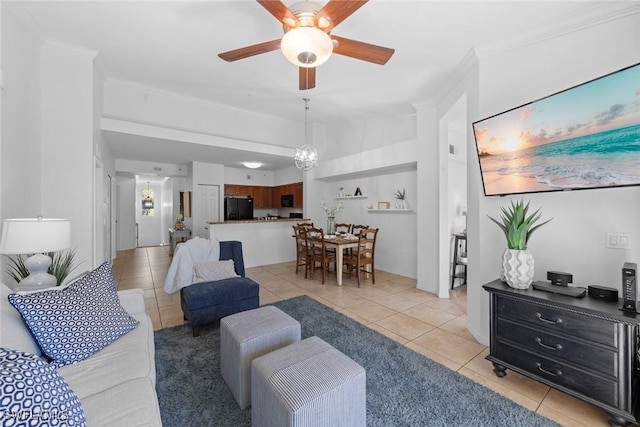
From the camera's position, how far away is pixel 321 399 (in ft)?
3.97

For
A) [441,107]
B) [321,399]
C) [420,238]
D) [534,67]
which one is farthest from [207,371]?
[441,107]

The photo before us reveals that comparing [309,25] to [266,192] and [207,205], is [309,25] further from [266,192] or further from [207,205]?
[266,192]

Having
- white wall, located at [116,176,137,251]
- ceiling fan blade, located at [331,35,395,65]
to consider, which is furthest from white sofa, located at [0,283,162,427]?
white wall, located at [116,176,137,251]

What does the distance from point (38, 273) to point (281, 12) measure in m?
2.69

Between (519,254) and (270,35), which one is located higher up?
(270,35)

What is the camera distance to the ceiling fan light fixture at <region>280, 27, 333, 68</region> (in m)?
1.69

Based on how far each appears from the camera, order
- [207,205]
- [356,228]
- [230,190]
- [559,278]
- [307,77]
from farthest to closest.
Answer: [230,190] < [207,205] < [356,228] < [307,77] < [559,278]

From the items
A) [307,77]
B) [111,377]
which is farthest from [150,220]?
[111,377]

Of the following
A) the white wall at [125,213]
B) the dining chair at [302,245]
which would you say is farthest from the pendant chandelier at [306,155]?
the white wall at [125,213]

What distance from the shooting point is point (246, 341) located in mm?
1682

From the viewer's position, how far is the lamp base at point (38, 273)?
1.96m

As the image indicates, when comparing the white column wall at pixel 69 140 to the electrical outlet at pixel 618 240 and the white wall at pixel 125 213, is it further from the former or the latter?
A: the white wall at pixel 125 213

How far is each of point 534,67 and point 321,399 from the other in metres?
3.03

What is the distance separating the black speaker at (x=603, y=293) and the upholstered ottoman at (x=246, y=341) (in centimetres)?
207
